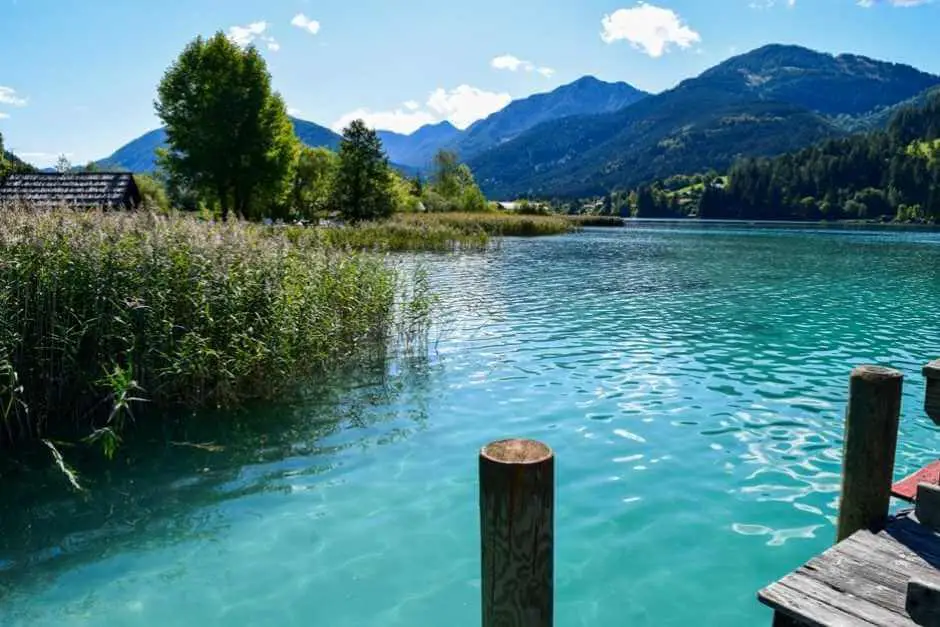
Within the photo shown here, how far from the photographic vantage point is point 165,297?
10.3 m

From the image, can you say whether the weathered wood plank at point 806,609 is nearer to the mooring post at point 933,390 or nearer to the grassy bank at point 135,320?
the mooring post at point 933,390

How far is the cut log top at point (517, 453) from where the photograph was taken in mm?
3086

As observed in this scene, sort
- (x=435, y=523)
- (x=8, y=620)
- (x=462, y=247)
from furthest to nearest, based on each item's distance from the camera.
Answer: (x=462, y=247) < (x=435, y=523) < (x=8, y=620)

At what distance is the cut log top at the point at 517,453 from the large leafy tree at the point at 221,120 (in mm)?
49460

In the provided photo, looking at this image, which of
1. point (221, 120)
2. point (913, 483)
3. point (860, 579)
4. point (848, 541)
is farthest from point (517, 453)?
point (221, 120)

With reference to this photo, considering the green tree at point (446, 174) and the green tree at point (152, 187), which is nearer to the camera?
the green tree at point (152, 187)

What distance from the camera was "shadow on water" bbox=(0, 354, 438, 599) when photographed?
7.18 meters

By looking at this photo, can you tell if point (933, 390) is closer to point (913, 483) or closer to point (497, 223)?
point (913, 483)

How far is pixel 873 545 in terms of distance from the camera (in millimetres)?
4727

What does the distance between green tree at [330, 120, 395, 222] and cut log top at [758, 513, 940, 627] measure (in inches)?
2356

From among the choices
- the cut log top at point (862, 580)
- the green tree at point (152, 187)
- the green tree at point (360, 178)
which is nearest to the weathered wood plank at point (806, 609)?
the cut log top at point (862, 580)

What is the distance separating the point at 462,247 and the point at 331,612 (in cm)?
4312

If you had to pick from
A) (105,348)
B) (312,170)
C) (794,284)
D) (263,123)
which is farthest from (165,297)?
(312,170)

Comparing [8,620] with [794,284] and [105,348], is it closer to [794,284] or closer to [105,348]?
[105,348]
